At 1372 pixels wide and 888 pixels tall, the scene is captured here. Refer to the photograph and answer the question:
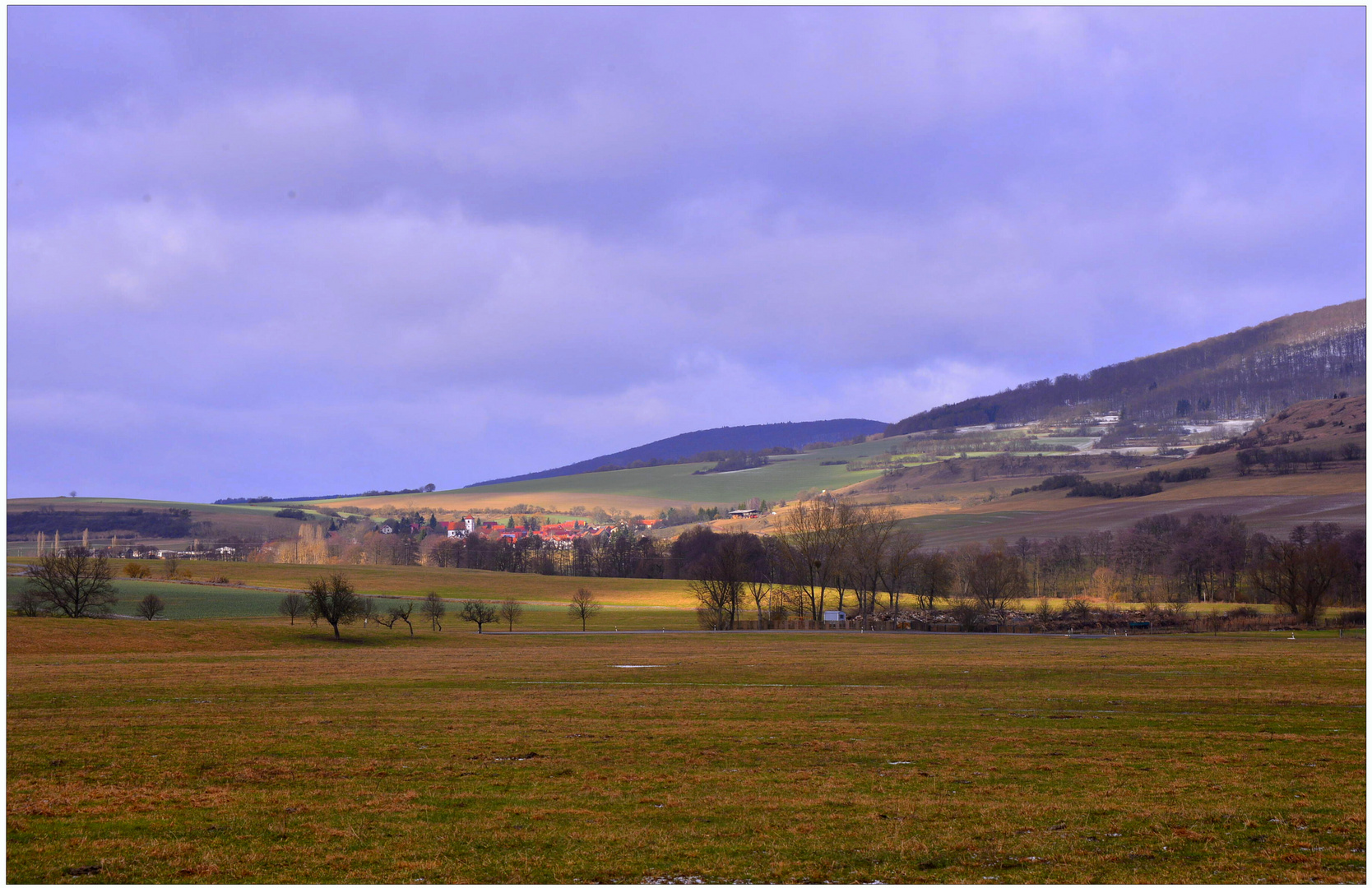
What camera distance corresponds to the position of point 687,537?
149250mm

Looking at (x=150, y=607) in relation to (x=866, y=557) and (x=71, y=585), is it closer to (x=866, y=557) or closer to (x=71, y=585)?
(x=71, y=585)

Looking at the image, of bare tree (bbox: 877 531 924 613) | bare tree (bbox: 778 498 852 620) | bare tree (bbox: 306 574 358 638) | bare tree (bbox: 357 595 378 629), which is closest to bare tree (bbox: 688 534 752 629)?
bare tree (bbox: 778 498 852 620)


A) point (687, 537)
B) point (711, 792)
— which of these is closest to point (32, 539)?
point (687, 537)

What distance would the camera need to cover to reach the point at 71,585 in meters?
75.1

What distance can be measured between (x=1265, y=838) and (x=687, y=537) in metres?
138

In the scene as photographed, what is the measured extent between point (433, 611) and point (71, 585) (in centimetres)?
2788

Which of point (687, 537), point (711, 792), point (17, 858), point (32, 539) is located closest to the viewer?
point (17, 858)

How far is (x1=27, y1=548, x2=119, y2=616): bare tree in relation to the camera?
241ft

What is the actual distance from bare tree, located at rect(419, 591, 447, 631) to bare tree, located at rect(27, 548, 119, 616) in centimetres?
2457

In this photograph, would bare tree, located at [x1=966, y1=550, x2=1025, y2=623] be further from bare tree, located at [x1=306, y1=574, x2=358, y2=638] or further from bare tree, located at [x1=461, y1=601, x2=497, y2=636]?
bare tree, located at [x1=306, y1=574, x2=358, y2=638]

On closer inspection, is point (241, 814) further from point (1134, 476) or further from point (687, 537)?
point (1134, 476)

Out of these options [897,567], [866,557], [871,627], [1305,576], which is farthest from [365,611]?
[1305,576]

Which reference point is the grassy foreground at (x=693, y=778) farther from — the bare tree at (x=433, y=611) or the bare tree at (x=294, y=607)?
the bare tree at (x=433, y=611)

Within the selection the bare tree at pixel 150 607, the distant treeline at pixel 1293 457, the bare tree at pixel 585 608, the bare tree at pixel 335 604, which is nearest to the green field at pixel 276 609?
the bare tree at pixel 585 608
